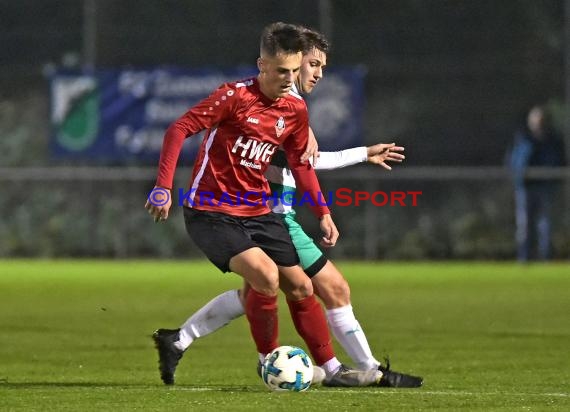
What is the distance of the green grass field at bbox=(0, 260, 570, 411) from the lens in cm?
758

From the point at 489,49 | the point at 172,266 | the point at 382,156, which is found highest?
the point at 489,49

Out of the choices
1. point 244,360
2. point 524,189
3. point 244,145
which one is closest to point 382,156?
point 244,145

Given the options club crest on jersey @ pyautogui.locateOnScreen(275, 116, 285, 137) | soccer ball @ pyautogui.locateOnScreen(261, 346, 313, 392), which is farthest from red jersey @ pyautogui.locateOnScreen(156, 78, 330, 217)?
soccer ball @ pyautogui.locateOnScreen(261, 346, 313, 392)

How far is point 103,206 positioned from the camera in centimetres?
2288

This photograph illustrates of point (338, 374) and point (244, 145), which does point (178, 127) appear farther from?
point (338, 374)

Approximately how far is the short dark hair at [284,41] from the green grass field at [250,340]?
5.75 ft

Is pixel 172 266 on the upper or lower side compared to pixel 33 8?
lower

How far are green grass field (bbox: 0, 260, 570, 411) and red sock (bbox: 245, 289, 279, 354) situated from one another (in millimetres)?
247

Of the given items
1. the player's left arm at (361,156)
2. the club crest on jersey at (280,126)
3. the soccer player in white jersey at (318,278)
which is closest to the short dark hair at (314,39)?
the soccer player in white jersey at (318,278)

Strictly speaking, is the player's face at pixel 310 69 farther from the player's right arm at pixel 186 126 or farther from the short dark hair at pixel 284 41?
the player's right arm at pixel 186 126

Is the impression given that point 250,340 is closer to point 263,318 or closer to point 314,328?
point 314,328

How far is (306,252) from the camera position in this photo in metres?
8.41

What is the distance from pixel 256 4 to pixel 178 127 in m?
15.2

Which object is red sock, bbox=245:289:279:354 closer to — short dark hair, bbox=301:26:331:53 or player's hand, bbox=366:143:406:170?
player's hand, bbox=366:143:406:170
